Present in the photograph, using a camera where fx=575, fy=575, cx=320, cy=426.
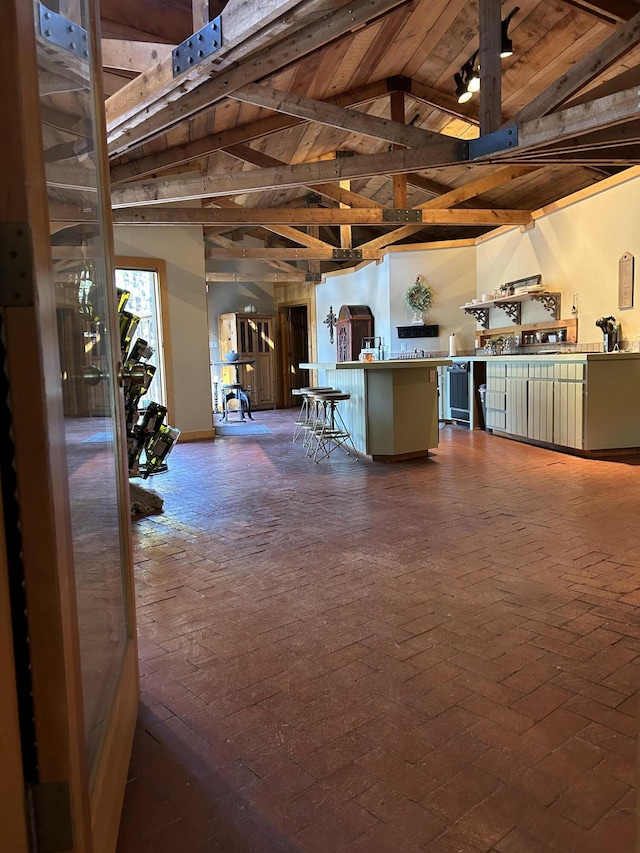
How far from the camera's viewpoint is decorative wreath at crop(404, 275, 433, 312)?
9.39 m

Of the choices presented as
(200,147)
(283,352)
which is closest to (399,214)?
(200,147)

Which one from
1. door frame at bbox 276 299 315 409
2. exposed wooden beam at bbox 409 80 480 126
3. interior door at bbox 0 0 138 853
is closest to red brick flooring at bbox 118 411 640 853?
interior door at bbox 0 0 138 853

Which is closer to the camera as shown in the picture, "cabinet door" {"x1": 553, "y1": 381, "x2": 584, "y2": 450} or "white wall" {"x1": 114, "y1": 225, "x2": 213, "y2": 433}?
"cabinet door" {"x1": 553, "y1": 381, "x2": 584, "y2": 450}

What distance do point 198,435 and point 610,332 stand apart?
5194 millimetres

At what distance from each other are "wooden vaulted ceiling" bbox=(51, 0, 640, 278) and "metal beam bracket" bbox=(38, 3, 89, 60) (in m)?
1.69

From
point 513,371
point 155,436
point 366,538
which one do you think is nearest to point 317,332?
point 513,371

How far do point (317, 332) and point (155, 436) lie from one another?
7969 millimetres

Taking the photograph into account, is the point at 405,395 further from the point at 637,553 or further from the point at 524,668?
the point at 524,668

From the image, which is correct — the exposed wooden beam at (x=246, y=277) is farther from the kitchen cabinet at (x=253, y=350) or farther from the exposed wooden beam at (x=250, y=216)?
the exposed wooden beam at (x=250, y=216)

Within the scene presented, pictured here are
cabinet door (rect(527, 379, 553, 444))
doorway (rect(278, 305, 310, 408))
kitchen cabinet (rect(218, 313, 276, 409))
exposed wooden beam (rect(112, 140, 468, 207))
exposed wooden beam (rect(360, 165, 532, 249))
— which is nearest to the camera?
exposed wooden beam (rect(112, 140, 468, 207))

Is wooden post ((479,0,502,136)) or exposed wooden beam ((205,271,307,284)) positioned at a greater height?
wooden post ((479,0,502,136))

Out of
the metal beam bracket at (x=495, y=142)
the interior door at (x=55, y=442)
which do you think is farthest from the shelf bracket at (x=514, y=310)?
the interior door at (x=55, y=442)

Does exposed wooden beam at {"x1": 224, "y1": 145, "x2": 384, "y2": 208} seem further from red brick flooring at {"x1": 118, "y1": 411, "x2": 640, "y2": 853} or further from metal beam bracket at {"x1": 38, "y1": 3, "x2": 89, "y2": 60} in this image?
metal beam bracket at {"x1": 38, "y1": 3, "x2": 89, "y2": 60}

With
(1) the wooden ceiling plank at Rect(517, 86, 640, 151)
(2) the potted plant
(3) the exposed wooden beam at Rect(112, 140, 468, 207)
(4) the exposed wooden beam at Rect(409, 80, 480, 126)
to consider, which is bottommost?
(2) the potted plant
